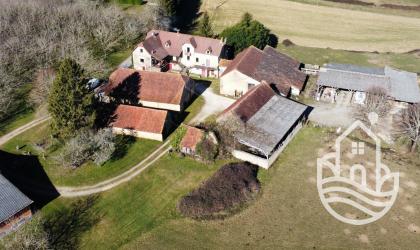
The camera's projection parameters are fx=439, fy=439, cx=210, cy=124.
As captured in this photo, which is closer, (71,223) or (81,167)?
(71,223)

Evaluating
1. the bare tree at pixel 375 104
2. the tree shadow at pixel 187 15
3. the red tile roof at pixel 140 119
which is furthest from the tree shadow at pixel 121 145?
the tree shadow at pixel 187 15

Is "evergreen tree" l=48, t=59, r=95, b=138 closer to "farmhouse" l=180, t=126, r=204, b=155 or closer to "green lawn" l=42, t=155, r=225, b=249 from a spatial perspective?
"green lawn" l=42, t=155, r=225, b=249

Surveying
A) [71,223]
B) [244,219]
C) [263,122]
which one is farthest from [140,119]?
[244,219]

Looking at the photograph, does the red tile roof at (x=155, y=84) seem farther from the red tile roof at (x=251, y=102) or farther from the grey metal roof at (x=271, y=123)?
the grey metal roof at (x=271, y=123)

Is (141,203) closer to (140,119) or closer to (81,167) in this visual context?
(81,167)

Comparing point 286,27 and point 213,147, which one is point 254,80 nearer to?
point 213,147

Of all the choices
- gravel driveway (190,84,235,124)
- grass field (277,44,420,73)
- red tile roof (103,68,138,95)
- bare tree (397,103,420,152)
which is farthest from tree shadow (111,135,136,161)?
grass field (277,44,420,73)
